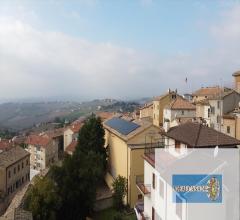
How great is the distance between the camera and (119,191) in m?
31.6

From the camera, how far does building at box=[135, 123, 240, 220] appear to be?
49.2 ft

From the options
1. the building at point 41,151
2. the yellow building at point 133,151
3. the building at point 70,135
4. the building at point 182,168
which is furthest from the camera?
the building at point 70,135

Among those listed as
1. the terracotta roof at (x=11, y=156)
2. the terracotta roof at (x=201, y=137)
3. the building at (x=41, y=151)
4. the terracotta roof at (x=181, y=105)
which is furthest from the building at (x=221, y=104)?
the building at (x=41, y=151)

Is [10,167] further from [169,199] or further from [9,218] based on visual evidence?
[169,199]

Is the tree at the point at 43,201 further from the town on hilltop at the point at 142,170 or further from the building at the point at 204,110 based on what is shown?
the building at the point at 204,110

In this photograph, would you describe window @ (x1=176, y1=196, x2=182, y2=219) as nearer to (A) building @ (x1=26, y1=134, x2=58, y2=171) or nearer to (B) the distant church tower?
(B) the distant church tower

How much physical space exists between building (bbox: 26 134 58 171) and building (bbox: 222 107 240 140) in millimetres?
34950

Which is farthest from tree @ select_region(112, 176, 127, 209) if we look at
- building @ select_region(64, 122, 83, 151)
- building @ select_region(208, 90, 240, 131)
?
building @ select_region(64, 122, 83, 151)

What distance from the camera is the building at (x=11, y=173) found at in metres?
40.9

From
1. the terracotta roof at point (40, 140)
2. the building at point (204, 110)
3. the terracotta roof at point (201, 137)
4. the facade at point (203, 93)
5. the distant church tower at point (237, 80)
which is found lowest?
the terracotta roof at point (40, 140)

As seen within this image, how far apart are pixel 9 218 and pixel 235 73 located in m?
35.0

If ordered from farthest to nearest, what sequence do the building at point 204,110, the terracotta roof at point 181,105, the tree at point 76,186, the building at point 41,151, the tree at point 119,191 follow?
the building at point 41,151 → the terracotta roof at point 181,105 → the building at point 204,110 → the tree at point 119,191 → the tree at point 76,186

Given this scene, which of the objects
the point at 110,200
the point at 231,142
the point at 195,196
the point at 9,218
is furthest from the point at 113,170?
the point at 195,196

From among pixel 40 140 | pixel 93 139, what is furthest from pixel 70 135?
pixel 93 139
